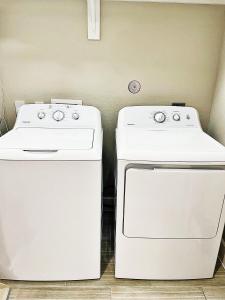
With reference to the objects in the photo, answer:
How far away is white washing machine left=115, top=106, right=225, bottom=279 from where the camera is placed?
129 cm

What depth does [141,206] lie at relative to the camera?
4.49 feet

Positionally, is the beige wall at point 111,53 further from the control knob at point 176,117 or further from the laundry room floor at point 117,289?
the laundry room floor at point 117,289

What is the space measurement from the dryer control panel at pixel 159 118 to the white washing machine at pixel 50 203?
265 mm

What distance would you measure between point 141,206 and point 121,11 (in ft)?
4.39

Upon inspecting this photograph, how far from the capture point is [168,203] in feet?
4.45

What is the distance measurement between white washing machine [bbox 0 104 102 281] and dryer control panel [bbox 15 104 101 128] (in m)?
0.04

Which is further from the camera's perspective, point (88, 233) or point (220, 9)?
point (220, 9)

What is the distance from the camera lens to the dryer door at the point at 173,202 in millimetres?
1298

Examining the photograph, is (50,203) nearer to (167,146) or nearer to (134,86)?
(167,146)

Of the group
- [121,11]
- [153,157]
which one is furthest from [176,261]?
[121,11]

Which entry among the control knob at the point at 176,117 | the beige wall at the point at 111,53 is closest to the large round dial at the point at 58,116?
the beige wall at the point at 111,53

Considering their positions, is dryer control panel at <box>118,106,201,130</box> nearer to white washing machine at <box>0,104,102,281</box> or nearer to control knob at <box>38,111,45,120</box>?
→ white washing machine at <box>0,104,102,281</box>

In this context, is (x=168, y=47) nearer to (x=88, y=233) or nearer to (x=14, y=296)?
(x=88, y=233)

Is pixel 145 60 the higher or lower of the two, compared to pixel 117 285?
higher
